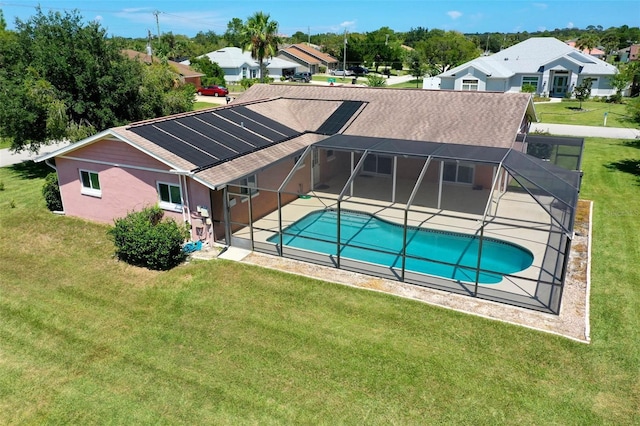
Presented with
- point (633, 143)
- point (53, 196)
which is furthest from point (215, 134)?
point (633, 143)

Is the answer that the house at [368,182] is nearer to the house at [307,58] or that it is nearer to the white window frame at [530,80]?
the white window frame at [530,80]

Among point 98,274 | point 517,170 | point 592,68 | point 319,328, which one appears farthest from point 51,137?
point 592,68

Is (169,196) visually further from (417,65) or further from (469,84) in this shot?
(417,65)

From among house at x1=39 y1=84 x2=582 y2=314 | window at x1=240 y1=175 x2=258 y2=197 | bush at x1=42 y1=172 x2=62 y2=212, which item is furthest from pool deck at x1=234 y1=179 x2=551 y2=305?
bush at x1=42 y1=172 x2=62 y2=212

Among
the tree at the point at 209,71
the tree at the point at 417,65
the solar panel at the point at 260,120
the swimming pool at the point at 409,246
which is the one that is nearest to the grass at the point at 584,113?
the tree at the point at 417,65

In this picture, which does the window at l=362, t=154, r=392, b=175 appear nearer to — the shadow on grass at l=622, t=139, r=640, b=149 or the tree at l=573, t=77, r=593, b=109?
the shadow on grass at l=622, t=139, r=640, b=149

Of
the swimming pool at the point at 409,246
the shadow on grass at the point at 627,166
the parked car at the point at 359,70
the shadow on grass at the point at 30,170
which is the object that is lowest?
the swimming pool at the point at 409,246
